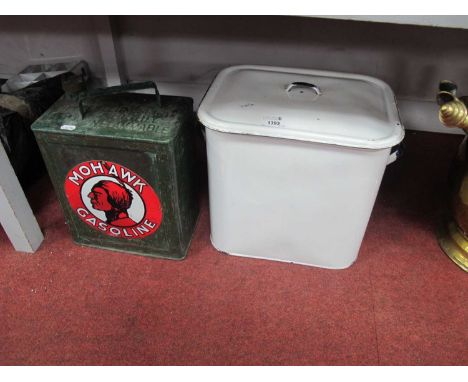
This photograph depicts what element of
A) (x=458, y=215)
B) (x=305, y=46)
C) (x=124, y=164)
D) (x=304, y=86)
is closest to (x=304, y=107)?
(x=304, y=86)

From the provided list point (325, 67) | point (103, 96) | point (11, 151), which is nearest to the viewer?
point (103, 96)

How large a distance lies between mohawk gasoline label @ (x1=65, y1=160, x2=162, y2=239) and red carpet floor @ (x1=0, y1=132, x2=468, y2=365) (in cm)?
10

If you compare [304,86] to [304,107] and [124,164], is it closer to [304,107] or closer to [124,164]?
[304,107]

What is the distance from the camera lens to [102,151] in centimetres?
80

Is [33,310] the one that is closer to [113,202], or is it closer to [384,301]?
[113,202]

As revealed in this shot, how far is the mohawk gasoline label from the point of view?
2.74 ft

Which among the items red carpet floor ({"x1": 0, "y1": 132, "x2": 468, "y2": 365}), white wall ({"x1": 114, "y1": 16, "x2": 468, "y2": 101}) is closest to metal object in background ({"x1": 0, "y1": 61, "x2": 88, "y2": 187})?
red carpet floor ({"x1": 0, "y1": 132, "x2": 468, "y2": 365})

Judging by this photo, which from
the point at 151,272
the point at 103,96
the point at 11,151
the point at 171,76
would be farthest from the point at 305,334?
the point at 171,76

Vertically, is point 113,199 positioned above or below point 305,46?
below

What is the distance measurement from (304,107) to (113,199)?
0.48 m

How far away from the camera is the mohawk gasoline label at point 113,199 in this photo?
84 cm

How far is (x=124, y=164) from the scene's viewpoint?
31.9 inches
